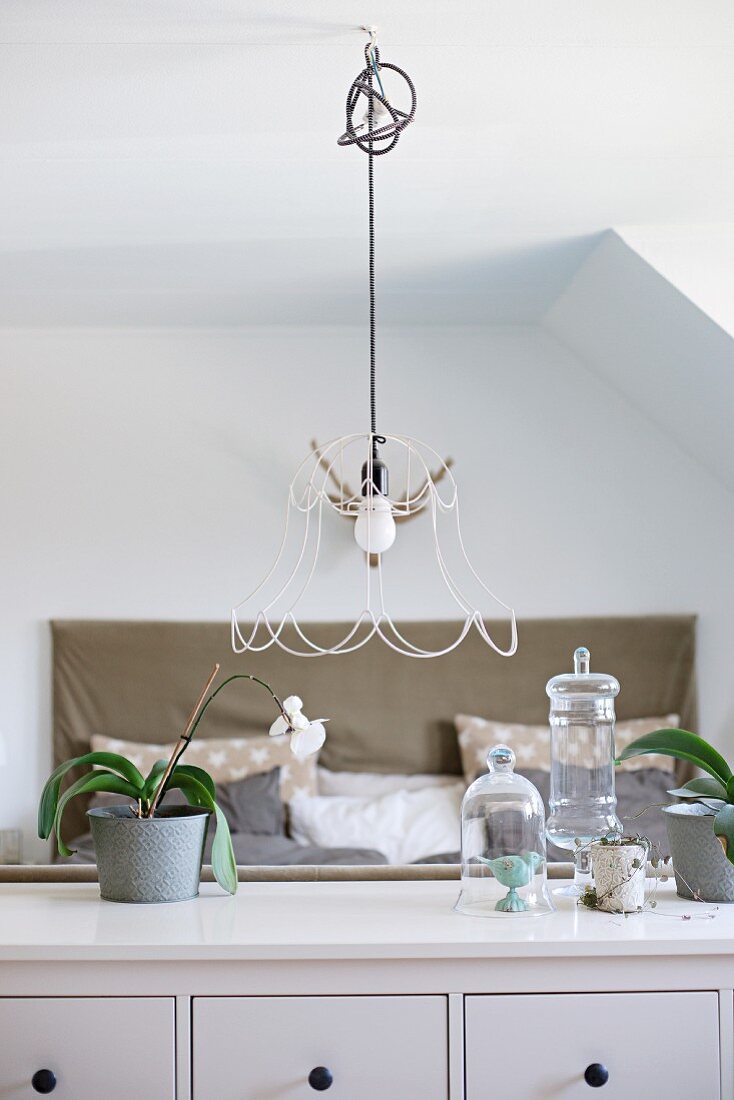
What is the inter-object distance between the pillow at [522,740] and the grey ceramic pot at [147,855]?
7.93ft

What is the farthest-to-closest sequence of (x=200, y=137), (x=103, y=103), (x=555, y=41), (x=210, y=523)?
(x=210, y=523) < (x=200, y=137) < (x=103, y=103) < (x=555, y=41)

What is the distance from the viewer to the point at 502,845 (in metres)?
1.77

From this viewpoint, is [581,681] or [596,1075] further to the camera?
[581,681]

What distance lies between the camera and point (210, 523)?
4.46m

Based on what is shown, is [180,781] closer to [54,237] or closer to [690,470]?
[54,237]

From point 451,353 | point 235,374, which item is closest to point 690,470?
point 451,353

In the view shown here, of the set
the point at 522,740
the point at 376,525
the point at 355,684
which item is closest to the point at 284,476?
the point at 355,684

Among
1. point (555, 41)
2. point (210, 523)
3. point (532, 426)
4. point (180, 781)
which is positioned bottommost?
point (180, 781)

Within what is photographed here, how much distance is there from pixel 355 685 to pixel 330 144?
7.60 feet

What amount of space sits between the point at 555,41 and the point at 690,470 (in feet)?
8.69

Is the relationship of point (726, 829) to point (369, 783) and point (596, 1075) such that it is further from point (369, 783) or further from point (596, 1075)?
point (369, 783)

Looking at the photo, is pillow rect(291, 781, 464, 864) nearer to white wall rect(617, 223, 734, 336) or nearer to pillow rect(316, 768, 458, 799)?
pillow rect(316, 768, 458, 799)

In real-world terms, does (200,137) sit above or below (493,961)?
above

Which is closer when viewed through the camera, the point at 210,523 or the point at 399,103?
the point at 399,103
